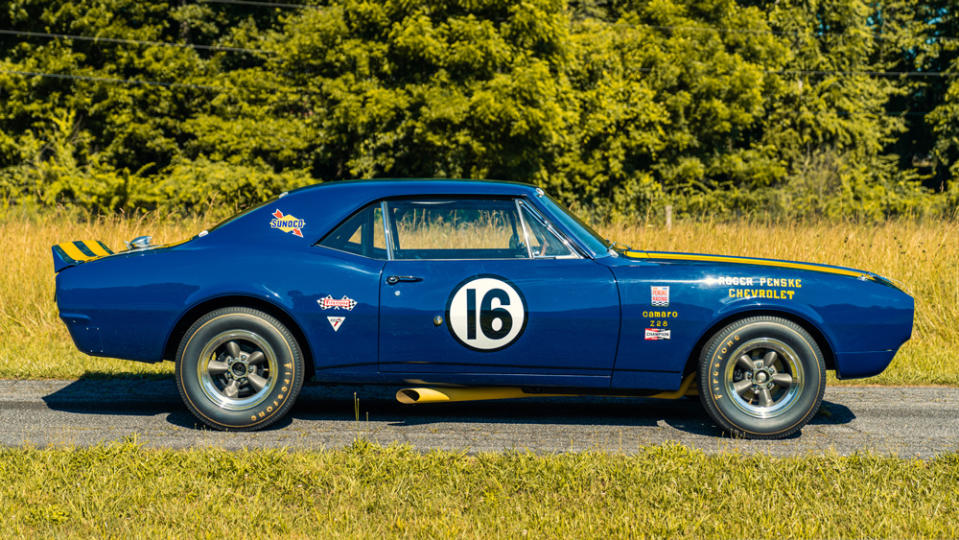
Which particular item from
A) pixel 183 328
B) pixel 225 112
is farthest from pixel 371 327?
pixel 225 112

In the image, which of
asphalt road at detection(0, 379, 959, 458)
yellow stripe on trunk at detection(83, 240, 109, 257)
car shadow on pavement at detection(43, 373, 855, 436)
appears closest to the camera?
asphalt road at detection(0, 379, 959, 458)

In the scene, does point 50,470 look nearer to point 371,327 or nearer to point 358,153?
point 371,327

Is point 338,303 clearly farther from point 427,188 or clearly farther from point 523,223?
point 523,223

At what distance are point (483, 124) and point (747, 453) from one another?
71.2 feet

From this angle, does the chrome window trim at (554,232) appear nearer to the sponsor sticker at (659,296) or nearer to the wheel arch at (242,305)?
the sponsor sticker at (659,296)

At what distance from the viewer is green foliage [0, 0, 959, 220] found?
26.1 meters

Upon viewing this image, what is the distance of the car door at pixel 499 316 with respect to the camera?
17.4 ft

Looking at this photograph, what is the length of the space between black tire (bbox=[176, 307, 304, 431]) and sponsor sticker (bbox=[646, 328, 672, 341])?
2.19 metres

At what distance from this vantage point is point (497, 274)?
534 cm

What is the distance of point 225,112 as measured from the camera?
1259 inches

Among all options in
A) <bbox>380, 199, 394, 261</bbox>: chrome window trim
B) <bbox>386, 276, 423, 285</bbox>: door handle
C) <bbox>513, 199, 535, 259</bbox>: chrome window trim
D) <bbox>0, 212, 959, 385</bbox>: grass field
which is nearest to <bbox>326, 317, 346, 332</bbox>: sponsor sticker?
<bbox>386, 276, 423, 285</bbox>: door handle

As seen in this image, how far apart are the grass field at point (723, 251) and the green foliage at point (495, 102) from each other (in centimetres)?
1177

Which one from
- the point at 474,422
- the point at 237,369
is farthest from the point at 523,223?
the point at 237,369

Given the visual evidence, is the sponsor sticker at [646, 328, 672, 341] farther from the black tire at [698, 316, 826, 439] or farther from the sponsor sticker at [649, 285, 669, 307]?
the black tire at [698, 316, 826, 439]
